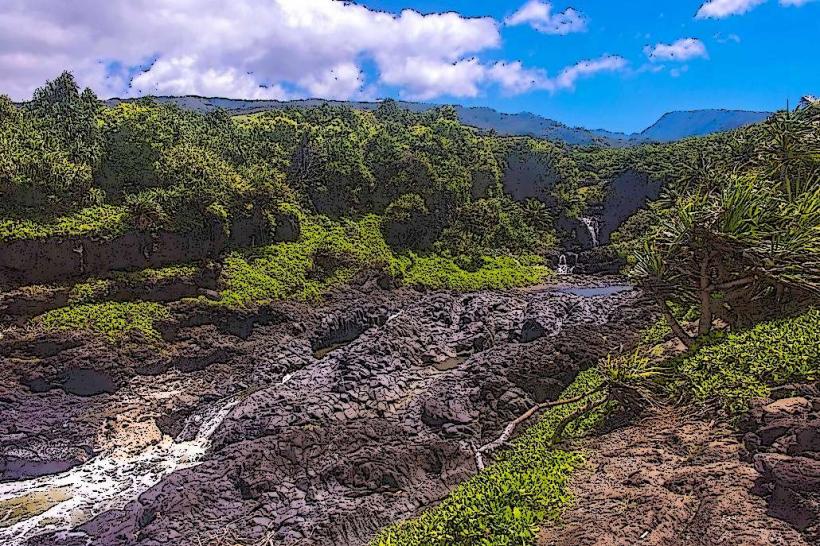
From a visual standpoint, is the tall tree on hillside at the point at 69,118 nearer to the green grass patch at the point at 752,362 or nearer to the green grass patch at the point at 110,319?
the green grass patch at the point at 110,319

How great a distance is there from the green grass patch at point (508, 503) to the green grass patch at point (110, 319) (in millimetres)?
21376

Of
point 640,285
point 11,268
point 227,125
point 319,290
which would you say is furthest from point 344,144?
point 640,285

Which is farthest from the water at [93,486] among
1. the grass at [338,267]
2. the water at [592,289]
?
the water at [592,289]

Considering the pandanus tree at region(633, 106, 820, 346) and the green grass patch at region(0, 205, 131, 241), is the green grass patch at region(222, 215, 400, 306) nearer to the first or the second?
the green grass patch at region(0, 205, 131, 241)

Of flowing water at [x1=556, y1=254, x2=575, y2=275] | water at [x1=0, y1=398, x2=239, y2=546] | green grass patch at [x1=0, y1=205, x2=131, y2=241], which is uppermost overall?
green grass patch at [x1=0, y1=205, x2=131, y2=241]

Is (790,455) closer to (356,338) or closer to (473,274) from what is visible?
(356,338)

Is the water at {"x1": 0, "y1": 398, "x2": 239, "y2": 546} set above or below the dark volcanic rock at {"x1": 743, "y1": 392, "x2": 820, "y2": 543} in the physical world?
below

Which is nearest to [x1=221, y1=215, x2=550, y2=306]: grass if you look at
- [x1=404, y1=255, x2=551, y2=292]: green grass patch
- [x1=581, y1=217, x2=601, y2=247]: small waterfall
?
[x1=404, y1=255, x2=551, y2=292]: green grass patch

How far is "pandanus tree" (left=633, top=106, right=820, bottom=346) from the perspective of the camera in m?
11.1

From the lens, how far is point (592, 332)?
23203 millimetres

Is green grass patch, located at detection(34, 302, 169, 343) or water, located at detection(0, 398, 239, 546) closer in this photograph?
water, located at detection(0, 398, 239, 546)

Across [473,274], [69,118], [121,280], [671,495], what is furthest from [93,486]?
[473,274]

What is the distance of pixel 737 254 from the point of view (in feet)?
38.0

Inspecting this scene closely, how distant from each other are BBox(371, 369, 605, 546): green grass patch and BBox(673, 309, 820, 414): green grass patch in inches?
73.8
